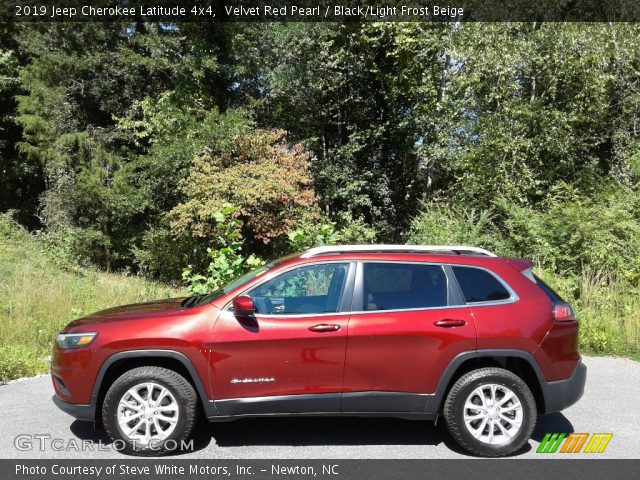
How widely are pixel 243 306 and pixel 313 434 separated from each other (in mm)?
1532

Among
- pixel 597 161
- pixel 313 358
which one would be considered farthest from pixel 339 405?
pixel 597 161

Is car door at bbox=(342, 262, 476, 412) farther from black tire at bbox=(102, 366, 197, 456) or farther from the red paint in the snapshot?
black tire at bbox=(102, 366, 197, 456)

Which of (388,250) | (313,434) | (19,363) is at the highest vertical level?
(388,250)

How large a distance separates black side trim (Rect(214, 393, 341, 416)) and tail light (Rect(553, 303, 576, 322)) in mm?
1996

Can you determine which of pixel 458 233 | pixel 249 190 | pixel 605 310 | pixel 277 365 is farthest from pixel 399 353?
pixel 249 190

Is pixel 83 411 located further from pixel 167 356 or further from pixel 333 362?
pixel 333 362

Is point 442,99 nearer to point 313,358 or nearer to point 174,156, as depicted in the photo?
point 174,156

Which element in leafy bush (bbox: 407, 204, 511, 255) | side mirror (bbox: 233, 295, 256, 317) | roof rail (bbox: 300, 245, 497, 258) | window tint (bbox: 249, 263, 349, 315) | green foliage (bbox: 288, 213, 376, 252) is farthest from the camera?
leafy bush (bbox: 407, 204, 511, 255)

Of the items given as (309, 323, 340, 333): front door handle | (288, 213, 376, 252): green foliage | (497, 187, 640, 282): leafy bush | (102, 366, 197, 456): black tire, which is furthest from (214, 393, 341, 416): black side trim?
(497, 187, 640, 282): leafy bush

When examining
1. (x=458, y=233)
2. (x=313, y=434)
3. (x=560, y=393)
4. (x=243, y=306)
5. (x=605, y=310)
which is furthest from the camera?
(x=458, y=233)

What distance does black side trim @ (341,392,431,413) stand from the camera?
15.4 ft

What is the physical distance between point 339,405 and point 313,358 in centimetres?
45

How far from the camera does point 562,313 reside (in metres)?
4.93

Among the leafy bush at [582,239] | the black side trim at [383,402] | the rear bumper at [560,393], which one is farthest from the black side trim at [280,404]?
the leafy bush at [582,239]
